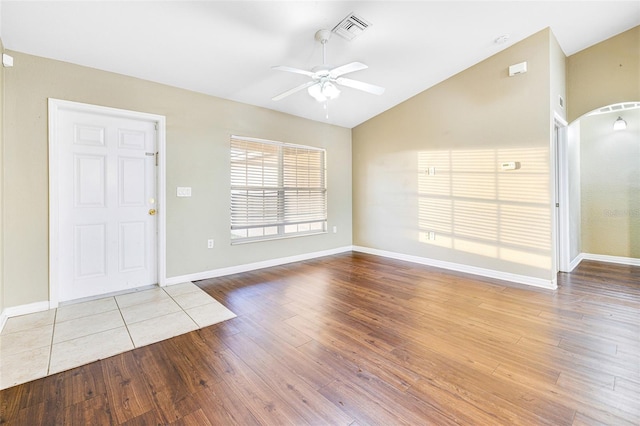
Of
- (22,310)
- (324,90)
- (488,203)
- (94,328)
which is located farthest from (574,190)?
(22,310)

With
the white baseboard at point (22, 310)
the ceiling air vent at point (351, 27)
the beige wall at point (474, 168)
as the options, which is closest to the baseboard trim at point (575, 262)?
the beige wall at point (474, 168)

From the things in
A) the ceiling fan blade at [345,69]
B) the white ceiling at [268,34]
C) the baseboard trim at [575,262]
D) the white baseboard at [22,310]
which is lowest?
the white baseboard at [22,310]

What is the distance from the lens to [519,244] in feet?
12.3

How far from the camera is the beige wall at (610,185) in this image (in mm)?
4512

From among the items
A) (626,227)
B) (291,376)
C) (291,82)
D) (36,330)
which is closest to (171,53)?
(291,82)

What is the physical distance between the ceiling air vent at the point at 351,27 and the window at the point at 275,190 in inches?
83.5

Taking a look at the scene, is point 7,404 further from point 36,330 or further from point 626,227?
point 626,227

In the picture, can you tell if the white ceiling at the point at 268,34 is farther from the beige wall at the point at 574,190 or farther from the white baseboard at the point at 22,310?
the white baseboard at the point at 22,310

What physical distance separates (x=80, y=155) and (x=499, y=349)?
183 inches

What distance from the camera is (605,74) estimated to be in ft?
12.6

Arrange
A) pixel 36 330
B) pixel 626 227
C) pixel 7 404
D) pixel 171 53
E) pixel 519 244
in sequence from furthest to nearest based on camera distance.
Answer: pixel 626 227 < pixel 519 244 < pixel 171 53 < pixel 36 330 < pixel 7 404

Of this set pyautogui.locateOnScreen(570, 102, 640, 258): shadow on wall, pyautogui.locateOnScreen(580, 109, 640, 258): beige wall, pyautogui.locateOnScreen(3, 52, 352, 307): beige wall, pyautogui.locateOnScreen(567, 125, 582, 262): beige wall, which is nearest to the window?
pyautogui.locateOnScreen(3, 52, 352, 307): beige wall

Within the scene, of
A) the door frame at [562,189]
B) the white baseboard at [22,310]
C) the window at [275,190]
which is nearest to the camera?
the white baseboard at [22,310]

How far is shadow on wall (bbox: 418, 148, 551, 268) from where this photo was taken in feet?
11.7
